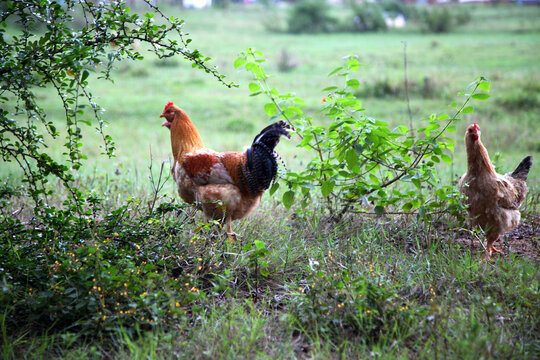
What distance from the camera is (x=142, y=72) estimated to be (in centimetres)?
1409

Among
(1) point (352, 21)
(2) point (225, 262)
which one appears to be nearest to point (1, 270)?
(2) point (225, 262)

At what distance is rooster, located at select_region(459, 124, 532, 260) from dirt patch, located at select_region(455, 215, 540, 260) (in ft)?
0.60

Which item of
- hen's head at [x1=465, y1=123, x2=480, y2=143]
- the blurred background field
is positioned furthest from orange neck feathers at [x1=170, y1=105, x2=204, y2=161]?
hen's head at [x1=465, y1=123, x2=480, y2=143]

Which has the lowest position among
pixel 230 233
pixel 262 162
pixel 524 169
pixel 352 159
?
pixel 230 233

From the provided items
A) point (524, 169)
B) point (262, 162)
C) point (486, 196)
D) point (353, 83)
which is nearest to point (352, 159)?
point (353, 83)

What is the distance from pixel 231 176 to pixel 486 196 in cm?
231

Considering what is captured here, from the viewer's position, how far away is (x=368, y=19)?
21.4m

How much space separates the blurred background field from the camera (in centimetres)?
804

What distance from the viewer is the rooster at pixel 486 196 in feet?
12.6

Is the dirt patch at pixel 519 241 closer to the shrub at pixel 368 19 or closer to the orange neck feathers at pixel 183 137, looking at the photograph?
the orange neck feathers at pixel 183 137

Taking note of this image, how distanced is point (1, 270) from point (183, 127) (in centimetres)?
210

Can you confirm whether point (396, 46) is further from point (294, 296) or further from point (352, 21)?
point (294, 296)

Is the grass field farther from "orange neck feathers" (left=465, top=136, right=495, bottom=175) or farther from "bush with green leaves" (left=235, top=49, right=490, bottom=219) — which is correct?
"orange neck feathers" (left=465, top=136, right=495, bottom=175)

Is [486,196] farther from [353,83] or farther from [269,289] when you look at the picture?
[269,289]
